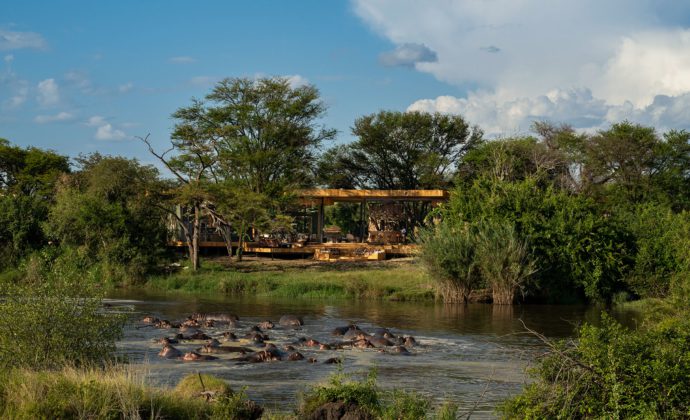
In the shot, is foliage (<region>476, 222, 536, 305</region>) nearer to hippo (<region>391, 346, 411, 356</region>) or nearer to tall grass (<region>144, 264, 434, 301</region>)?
tall grass (<region>144, 264, 434, 301</region>)

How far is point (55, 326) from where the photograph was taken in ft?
49.4

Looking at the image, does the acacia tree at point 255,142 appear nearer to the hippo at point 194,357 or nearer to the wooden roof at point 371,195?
the wooden roof at point 371,195

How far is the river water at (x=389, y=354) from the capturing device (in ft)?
57.6

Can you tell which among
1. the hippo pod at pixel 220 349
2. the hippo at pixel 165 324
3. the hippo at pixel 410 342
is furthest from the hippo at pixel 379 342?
the hippo at pixel 165 324

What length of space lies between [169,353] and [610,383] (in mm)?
13801

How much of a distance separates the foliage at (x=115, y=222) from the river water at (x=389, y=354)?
339 centimetres

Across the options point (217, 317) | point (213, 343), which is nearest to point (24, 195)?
point (217, 317)

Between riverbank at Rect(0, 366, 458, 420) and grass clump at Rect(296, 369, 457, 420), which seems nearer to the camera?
riverbank at Rect(0, 366, 458, 420)

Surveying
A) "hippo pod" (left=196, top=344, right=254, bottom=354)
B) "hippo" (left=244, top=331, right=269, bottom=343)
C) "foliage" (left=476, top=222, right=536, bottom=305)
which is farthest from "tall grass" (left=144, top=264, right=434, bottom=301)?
"hippo pod" (left=196, top=344, right=254, bottom=354)

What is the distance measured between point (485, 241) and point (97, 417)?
90.2ft

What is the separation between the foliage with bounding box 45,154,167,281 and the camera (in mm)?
44344

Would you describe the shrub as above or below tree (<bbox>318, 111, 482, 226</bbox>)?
below

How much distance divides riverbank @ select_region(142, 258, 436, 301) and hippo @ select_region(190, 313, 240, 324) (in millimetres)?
10462

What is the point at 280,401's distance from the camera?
1577 centimetres
